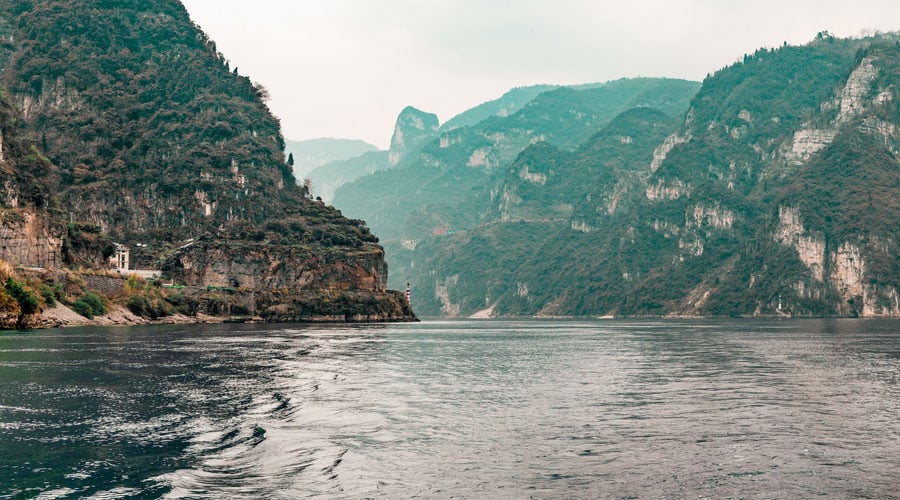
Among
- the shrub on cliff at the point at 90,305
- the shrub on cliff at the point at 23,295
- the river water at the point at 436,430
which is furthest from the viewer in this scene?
the shrub on cliff at the point at 90,305

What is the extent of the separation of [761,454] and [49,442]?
32.0 metres

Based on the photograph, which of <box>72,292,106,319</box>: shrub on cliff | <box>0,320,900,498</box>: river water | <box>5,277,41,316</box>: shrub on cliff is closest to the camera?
<box>0,320,900,498</box>: river water

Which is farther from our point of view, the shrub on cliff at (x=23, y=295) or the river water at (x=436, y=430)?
the shrub on cliff at (x=23, y=295)

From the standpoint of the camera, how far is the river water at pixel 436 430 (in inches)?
1289

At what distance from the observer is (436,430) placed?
1784 inches

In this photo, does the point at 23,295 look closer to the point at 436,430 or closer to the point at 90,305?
the point at 90,305

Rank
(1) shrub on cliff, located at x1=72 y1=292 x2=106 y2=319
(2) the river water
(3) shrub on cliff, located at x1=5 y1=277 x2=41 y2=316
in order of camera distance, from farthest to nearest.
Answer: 1. (1) shrub on cliff, located at x1=72 y1=292 x2=106 y2=319
2. (3) shrub on cliff, located at x1=5 y1=277 x2=41 y2=316
3. (2) the river water

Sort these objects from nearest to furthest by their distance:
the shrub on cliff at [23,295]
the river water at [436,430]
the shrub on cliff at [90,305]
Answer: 1. the river water at [436,430]
2. the shrub on cliff at [23,295]
3. the shrub on cliff at [90,305]

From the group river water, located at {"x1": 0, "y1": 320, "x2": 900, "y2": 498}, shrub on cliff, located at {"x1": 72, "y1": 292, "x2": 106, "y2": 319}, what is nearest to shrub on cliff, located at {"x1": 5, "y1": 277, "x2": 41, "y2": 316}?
shrub on cliff, located at {"x1": 72, "y1": 292, "x2": 106, "y2": 319}

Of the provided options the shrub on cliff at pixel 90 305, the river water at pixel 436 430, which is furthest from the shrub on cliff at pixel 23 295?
the river water at pixel 436 430

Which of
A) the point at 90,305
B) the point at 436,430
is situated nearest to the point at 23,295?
the point at 90,305

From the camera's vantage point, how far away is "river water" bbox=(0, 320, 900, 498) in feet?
107

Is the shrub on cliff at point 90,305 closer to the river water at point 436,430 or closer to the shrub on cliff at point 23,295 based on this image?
the shrub on cliff at point 23,295

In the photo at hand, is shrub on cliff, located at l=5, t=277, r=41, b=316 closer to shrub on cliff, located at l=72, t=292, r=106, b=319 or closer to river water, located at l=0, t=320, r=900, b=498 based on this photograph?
shrub on cliff, located at l=72, t=292, r=106, b=319
